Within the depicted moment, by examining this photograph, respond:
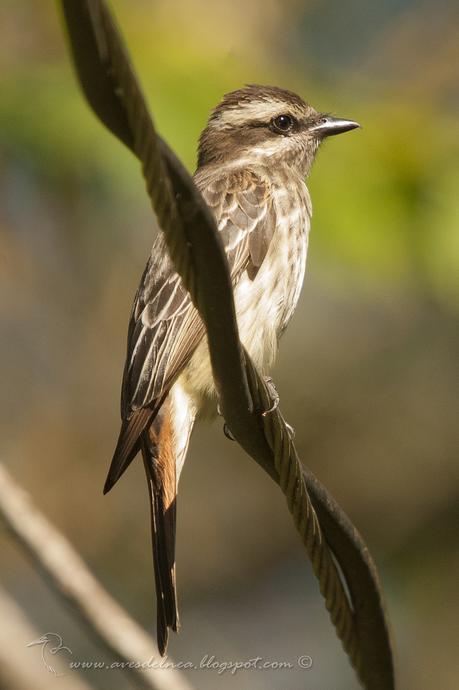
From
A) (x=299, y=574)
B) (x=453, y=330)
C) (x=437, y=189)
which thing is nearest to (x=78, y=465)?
(x=299, y=574)

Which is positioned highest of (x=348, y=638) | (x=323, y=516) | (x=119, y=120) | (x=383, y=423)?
(x=119, y=120)

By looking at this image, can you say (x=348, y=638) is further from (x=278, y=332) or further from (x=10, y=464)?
(x=10, y=464)

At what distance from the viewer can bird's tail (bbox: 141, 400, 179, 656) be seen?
12.9 ft

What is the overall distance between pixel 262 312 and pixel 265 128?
4.05ft

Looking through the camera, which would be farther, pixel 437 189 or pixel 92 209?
pixel 92 209

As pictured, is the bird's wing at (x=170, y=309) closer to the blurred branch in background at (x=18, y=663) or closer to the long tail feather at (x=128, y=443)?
the long tail feather at (x=128, y=443)

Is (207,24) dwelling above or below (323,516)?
above

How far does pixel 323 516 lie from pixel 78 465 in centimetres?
522

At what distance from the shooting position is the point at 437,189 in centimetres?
442

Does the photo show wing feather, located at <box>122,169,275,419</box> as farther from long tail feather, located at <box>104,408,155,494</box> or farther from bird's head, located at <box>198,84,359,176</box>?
bird's head, located at <box>198,84,359,176</box>

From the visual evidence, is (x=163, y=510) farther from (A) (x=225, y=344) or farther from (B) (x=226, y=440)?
(B) (x=226, y=440)

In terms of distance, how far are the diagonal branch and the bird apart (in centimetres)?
106

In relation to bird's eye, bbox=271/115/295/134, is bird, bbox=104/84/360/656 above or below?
below

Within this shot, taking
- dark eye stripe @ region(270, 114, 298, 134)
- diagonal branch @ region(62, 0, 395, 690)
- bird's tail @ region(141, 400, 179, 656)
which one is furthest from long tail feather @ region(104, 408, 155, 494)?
dark eye stripe @ region(270, 114, 298, 134)
